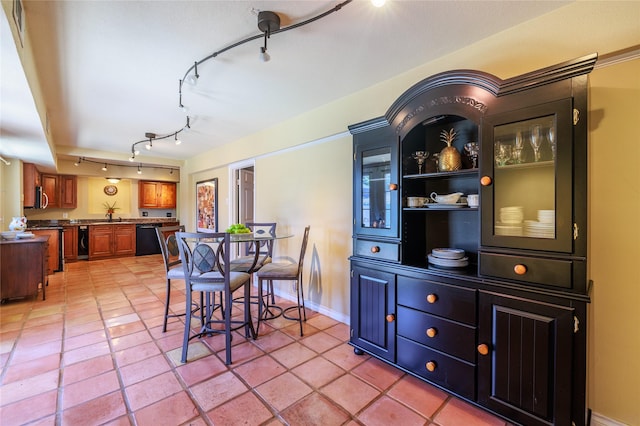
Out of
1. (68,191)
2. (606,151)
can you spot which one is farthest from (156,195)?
(606,151)

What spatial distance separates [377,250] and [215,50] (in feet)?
6.47

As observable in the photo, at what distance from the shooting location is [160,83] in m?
2.63

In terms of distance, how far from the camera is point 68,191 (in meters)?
6.46

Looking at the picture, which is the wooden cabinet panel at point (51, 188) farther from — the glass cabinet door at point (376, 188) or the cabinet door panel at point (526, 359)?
the cabinet door panel at point (526, 359)

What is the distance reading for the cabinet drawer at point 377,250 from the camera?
2096 mm

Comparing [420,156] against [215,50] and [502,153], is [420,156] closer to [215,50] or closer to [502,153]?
[502,153]

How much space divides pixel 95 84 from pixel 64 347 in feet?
7.99

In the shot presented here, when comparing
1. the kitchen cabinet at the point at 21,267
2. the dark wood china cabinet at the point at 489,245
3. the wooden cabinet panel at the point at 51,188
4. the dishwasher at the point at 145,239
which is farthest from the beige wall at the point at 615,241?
the wooden cabinet panel at the point at 51,188

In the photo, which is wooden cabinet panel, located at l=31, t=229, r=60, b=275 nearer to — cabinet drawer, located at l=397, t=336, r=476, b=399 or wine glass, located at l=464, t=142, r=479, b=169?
cabinet drawer, located at l=397, t=336, r=476, b=399

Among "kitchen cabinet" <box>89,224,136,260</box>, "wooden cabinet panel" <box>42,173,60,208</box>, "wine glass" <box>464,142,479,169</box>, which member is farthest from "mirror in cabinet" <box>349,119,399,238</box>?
"wooden cabinet panel" <box>42,173,60,208</box>

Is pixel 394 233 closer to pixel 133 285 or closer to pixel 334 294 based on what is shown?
pixel 334 294

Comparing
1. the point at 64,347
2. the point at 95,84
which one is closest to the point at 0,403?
the point at 64,347

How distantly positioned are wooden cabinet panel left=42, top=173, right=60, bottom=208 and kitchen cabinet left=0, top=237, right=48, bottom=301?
3259 millimetres

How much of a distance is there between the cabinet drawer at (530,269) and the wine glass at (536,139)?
22.5 inches
